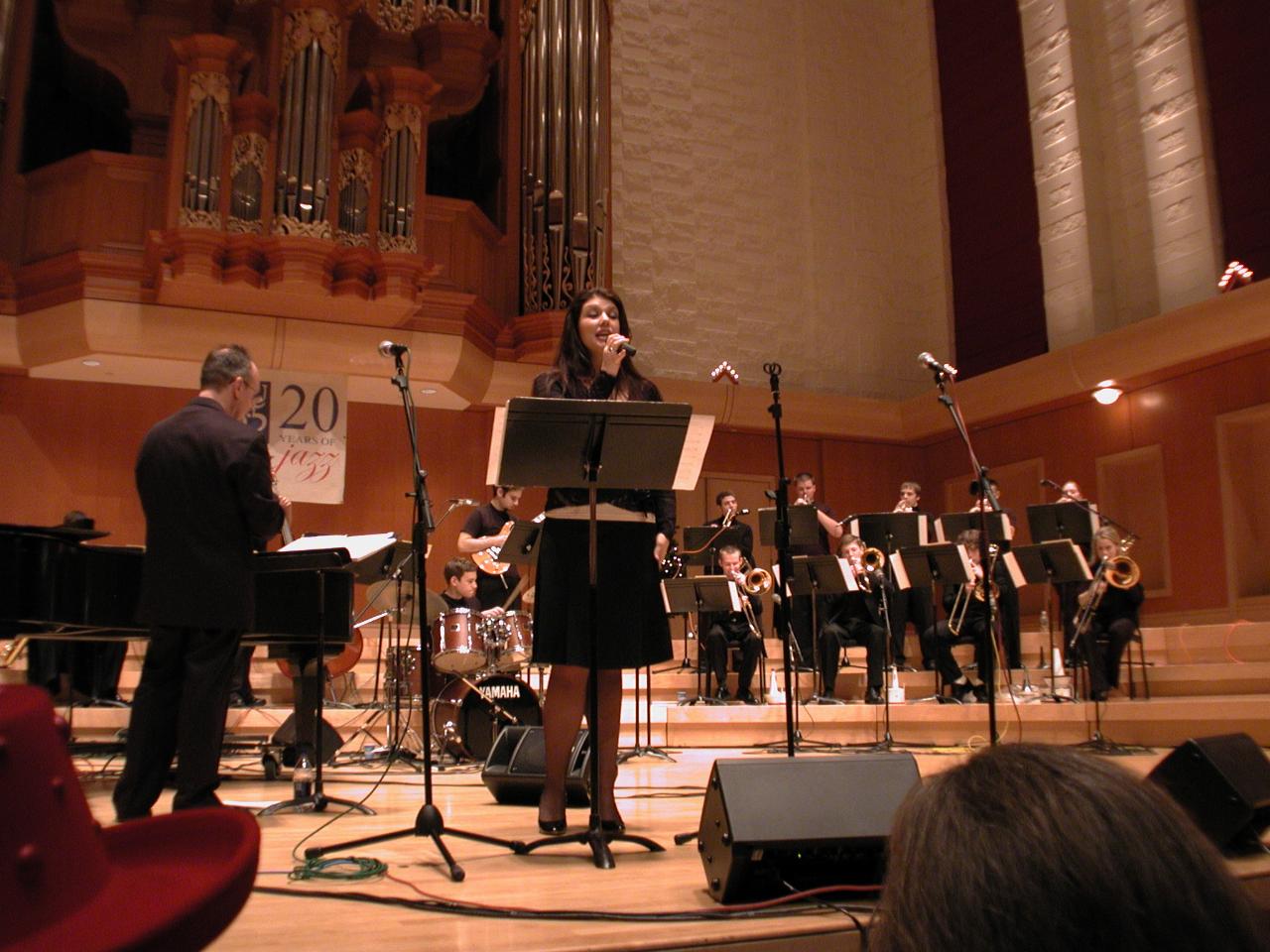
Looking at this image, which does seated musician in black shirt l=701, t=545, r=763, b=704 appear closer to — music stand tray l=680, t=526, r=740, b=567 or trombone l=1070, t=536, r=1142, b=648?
music stand tray l=680, t=526, r=740, b=567

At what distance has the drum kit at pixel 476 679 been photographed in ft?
19.1

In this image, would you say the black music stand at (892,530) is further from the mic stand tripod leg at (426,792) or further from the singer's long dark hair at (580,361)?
the mic stand tripod leg at (426,792)

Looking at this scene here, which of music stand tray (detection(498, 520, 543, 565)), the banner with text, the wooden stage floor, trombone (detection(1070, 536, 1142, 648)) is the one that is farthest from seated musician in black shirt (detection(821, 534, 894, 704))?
the banner with text

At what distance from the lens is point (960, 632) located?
8305 millimetres

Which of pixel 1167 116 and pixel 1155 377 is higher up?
pixel 1167 116

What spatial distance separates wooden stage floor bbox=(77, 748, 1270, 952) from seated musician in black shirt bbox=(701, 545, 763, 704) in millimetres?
4026

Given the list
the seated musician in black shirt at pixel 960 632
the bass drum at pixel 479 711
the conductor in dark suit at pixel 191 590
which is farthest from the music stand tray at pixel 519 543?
the seated musician in black shirt at pixel 960 632

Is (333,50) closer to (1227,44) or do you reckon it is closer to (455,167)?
(455,167)

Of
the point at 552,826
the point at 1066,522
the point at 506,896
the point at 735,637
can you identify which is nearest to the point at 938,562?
the point at 1066,522

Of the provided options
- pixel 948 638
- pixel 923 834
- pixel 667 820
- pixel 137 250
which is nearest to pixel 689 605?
pixel 948 638

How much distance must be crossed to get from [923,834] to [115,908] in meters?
0.59

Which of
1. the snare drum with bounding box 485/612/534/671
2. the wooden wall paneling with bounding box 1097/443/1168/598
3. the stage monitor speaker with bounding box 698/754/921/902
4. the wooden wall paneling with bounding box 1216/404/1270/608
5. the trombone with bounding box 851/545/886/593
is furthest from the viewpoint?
the wooden wall paneling with bounding box 1097/443/1168/598

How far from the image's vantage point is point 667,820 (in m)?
3.75

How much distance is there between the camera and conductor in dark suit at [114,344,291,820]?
3.45 metres
